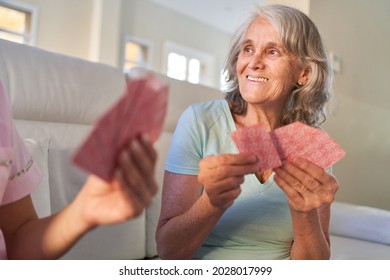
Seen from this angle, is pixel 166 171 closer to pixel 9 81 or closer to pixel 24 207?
pixel 24 207

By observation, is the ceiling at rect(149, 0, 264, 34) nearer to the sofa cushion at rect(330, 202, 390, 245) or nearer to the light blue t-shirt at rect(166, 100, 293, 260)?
the light blue t-shirt at rect(166, 100, 293, 260)

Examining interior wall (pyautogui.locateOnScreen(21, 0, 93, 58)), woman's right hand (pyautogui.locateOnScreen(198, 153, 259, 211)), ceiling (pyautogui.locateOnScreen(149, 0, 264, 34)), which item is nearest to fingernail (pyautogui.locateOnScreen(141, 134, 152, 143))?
woman's right hand (pyautogui.locateOnScreen(198, 153, 259, 211))

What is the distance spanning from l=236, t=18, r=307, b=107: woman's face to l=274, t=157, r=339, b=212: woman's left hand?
0.39ft

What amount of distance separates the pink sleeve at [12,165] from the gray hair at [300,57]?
0.96ft

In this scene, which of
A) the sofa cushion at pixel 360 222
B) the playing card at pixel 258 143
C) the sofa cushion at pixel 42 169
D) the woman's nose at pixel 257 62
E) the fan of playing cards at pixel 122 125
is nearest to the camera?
the fan of playing cards at pixel 122 125

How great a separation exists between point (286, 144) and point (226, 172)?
7 centimetres

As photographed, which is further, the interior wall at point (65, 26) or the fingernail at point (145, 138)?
the interior wall at point (65, 26)

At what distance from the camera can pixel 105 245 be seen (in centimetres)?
71

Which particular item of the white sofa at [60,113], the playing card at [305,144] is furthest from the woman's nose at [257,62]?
the white sofa at [60,113]

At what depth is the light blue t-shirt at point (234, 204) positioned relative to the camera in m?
0.55

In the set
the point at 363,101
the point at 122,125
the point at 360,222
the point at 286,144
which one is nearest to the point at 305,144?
the point at 286,144

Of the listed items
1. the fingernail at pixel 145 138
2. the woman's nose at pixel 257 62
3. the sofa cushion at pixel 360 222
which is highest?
the woman's nose at pixel 257 62

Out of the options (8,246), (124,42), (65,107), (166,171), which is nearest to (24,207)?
(8,246)

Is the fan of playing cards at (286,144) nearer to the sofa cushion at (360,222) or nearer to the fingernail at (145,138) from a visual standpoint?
the fingernail at (145,138)
